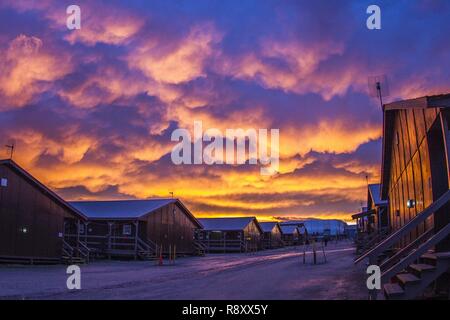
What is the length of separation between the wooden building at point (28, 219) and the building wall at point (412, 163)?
2210cm

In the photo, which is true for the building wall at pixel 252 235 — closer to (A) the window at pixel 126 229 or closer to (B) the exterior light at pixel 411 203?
(A) the window at pixel 126 229

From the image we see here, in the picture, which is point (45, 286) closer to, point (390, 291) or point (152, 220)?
point (390, 291)

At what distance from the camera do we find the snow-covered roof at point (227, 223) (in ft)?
233

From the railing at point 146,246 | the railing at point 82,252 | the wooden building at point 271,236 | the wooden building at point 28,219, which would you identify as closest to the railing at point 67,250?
the wooden building at point 28,219

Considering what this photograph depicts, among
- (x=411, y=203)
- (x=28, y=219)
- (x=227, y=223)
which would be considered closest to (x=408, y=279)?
(x=411, y=203)

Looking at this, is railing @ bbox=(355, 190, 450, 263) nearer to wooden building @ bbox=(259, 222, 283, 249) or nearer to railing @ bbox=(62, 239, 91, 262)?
railing @ bbox=(62, 239, 91, 262)

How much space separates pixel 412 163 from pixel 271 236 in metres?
72.8

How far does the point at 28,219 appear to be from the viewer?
31328 millimetres

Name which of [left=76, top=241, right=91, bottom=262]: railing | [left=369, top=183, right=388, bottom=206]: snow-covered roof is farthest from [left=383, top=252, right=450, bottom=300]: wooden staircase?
[left=76, top=241, right=91, bottom=262]: railing

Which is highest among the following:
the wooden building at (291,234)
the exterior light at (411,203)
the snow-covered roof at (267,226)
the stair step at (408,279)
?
Answer: the exterior light at (411,203)

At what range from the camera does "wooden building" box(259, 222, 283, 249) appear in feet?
282

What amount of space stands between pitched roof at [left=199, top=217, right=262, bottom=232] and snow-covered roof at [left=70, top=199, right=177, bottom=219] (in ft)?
68.0

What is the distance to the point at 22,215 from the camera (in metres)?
30.7
